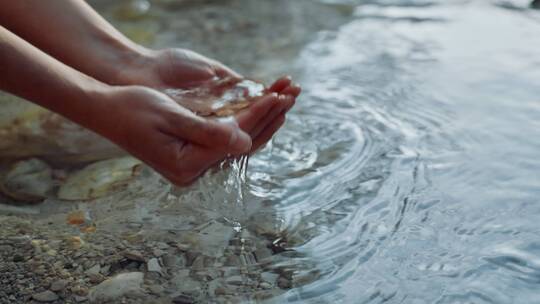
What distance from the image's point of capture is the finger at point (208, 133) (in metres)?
1.65

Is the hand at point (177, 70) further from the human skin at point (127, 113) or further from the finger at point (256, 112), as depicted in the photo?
the human skin at point (127, 113)

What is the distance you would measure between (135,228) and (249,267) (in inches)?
13.8

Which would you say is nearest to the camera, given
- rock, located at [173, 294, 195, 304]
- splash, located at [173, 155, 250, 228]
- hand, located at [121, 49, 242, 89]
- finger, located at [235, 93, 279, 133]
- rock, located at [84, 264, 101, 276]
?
rock, located at [173, 294, 195, 304]

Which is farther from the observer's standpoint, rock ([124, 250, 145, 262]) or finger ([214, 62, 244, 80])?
finger ([214, 62, 244, 80])

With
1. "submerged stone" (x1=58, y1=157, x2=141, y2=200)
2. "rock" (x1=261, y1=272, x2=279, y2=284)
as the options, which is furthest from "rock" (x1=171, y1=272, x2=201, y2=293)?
"submerged stone" (x1=58, y1=157, x2=141, y2=200)

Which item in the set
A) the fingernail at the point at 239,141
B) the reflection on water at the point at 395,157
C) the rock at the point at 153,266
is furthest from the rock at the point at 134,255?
the fingernail at the point at 239,141

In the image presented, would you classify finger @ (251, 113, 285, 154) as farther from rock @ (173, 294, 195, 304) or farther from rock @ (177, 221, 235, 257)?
rock @ (173, 294, 195, 304)

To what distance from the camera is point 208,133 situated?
1.66 metres

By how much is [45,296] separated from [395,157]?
3.47 ft

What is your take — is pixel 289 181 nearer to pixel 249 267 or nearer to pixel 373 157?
pixel 373 157

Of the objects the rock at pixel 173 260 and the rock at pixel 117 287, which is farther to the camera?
the rock at pixel 173 260

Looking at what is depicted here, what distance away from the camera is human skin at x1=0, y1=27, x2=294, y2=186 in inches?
65.0

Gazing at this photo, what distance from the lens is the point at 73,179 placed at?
2168 millimetres

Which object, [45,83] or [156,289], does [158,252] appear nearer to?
[156,289]
